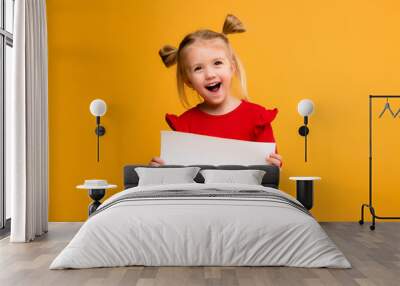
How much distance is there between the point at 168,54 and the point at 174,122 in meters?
0.90

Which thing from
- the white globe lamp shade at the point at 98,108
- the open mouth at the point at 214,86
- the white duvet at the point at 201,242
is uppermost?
the open mouth at the point at 214,86

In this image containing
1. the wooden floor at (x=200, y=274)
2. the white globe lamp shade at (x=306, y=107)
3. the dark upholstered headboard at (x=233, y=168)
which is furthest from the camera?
the white globe lamp shade at (x=306, y=107)

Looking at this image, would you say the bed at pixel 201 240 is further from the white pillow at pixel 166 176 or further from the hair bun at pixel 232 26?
the hair bun at pixel 232 26

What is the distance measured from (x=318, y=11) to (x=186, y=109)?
216 centimetres

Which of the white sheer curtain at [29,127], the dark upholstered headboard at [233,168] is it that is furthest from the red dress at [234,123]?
the white sheer curtain at [29,127]

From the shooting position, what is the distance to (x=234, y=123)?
23.3 feet

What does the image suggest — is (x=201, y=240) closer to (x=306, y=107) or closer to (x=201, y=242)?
(x=201, y=242)

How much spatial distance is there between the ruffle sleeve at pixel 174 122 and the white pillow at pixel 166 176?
794 millimetres

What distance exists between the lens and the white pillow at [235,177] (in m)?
6.31

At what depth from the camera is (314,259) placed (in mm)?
4375

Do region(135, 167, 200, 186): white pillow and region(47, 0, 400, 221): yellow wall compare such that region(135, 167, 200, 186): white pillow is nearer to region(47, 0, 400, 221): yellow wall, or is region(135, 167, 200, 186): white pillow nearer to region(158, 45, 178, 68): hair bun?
region(47, 0, 400, 221): yellow wall

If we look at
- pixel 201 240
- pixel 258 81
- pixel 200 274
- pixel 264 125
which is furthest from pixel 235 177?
pixel 200 274

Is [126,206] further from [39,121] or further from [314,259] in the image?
[39,121]

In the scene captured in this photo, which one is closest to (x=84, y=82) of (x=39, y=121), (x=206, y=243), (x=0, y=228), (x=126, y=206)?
(x=39, y=121)
